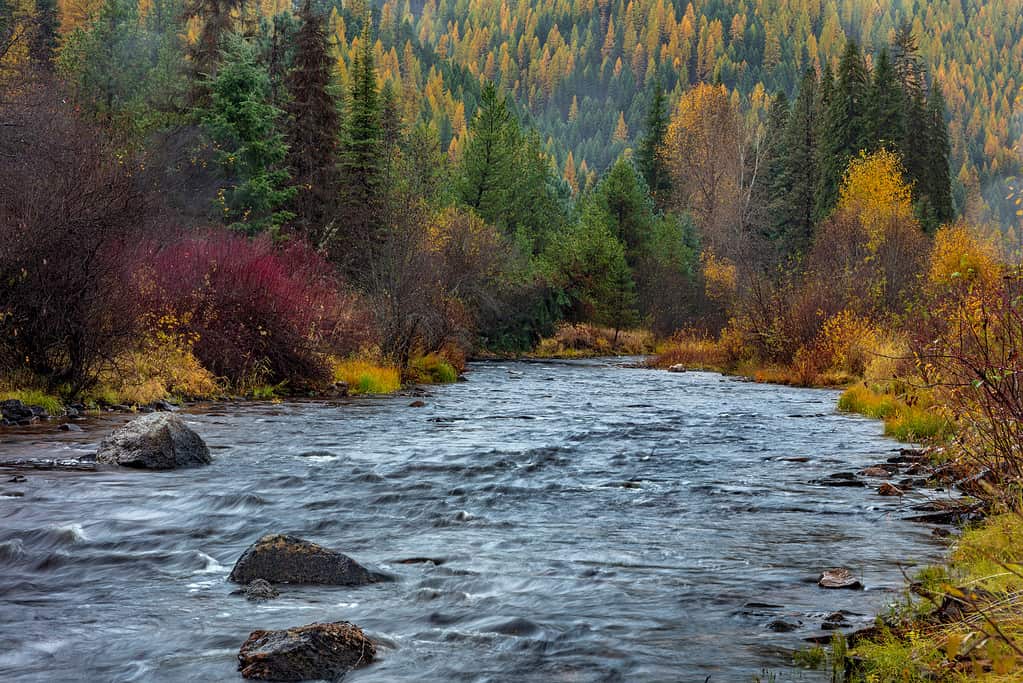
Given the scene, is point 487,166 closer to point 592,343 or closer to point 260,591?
point 592,343

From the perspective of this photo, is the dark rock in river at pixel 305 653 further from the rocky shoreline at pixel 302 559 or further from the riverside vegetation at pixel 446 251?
the riverside vegetation at pixel 446 251

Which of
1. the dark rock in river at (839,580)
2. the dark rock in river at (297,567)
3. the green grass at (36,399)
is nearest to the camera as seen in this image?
the dark rock in river at (839,580)

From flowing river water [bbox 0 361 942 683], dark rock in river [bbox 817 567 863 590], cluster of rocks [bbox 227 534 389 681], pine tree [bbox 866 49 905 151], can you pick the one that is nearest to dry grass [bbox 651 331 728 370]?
flowing river water [bbox 0 361 942 683]

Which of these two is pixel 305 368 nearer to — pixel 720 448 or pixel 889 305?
pixel 720 448

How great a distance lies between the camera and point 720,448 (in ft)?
50.6

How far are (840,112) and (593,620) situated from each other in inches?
2616

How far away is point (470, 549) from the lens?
8664mm

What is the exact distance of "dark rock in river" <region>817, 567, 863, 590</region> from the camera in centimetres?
731

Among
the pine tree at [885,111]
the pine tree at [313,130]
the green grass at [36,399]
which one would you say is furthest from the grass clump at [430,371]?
the pine tree at [885,111]

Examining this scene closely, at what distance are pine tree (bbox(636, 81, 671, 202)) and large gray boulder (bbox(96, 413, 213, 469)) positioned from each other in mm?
80007

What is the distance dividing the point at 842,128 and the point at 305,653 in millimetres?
67631

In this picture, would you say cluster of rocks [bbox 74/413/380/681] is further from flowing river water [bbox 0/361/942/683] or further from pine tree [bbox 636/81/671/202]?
pine tree [bbox 636/81/671/202]

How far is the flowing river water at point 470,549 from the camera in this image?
602 centimetres

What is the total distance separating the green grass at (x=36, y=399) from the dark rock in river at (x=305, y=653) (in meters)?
12.8
